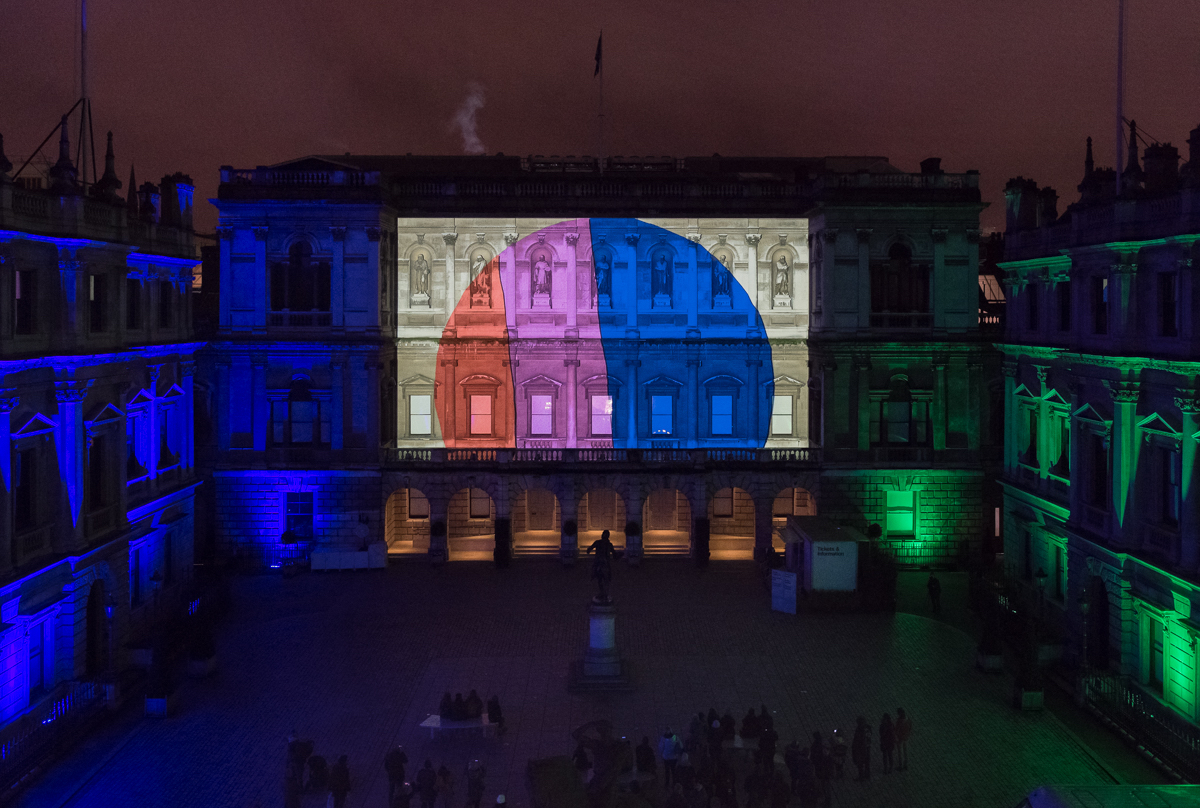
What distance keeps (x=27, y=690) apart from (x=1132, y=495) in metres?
30.8

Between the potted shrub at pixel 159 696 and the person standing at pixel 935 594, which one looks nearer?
the potted shrub at pixel 159 696

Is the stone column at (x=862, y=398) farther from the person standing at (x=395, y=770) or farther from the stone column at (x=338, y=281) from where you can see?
the person standing at (x=395, y=770)

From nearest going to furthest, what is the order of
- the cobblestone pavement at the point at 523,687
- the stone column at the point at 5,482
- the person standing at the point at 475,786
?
the person standing at the point at 475,786, the cobblestone pavement at the point at 523,687, the stone column at the point at 5,482

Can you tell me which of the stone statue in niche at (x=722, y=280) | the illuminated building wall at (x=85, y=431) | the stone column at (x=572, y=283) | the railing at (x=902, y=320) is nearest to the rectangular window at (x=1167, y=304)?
the railing at (x=902, y=320)

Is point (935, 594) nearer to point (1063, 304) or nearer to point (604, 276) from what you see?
point (1063, 304)

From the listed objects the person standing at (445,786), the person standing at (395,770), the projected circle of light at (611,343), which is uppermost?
the projected circle of light at (611,343)

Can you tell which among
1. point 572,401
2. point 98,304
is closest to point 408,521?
point 572,401

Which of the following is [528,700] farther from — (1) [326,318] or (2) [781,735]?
(1) [326,318]

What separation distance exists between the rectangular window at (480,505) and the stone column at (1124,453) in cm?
2680

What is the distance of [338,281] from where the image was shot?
44219 millimetres

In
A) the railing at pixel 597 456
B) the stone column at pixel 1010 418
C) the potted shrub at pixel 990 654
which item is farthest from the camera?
the railing at pixel 597 456

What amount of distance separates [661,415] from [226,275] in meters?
19.4

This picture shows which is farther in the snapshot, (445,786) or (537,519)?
(537,519)

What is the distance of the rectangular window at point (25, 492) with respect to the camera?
2883cm
